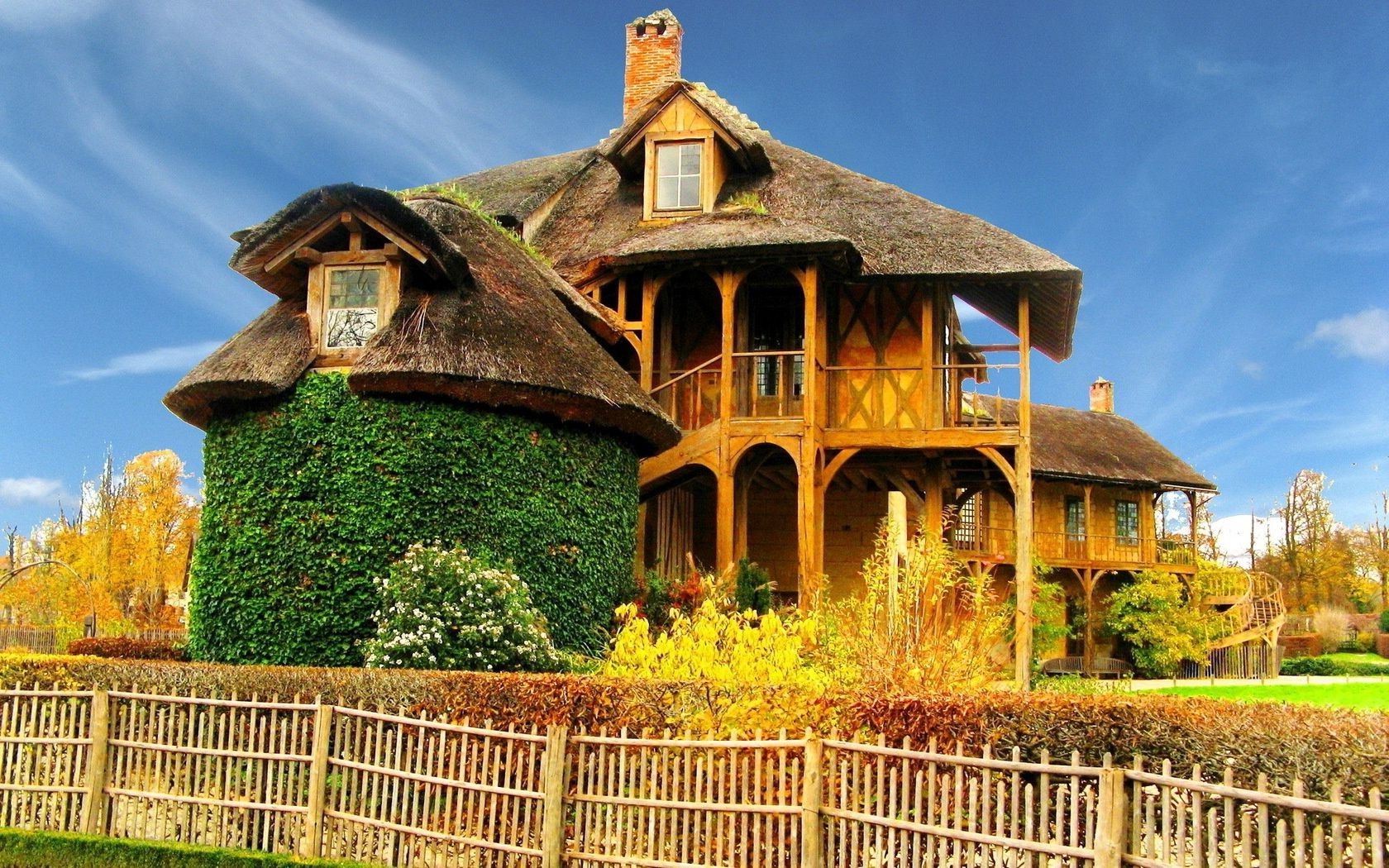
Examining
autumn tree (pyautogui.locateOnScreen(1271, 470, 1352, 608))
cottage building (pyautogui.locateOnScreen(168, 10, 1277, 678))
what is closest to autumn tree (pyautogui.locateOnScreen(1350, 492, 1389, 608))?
autumn tree (pyautogui.locateOnScreen(1271, 470, 1352, 608))

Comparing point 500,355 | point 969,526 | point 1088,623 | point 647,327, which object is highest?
point 647,327

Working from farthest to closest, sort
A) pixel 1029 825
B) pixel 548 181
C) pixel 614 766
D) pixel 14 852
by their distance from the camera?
1. pixel 548 181
2. pixel 14 852
3. pixel 614 766
4. pixel 1029 825

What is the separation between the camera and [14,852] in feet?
34.0

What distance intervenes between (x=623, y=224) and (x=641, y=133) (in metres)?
1.63

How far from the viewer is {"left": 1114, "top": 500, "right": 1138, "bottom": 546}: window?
36688 millimetres

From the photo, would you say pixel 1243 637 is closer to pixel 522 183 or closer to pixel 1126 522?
pixel 1126 522

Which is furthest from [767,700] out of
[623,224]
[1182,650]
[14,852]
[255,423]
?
[1182,650]

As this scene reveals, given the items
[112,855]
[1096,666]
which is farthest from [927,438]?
[1096,666]

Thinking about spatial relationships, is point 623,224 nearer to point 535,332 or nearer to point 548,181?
point 548,181

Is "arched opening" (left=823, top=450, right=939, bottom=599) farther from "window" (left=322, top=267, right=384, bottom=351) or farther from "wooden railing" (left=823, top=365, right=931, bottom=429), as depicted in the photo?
"window" (left=322, top=267, right=384, bottom=351)

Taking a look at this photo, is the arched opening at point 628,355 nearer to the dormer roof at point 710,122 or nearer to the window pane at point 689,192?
the window pane at point 689,192

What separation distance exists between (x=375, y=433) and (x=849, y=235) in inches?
360

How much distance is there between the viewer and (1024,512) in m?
19.2

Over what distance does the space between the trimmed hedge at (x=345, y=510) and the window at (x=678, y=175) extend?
275 inches
